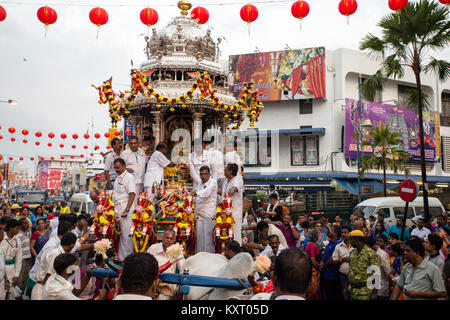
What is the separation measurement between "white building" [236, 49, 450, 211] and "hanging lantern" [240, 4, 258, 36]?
21.7m

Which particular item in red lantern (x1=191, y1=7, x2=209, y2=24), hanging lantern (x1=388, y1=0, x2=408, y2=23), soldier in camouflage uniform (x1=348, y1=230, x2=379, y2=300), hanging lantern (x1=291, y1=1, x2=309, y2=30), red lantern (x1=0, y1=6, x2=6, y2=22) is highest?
red lantern (x1=191, y1=7, x2=209, y2=24)

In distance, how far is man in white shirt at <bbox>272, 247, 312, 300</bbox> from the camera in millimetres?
2887

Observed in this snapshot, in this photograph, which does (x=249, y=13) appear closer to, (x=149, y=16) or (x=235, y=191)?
(x=149, y=16)

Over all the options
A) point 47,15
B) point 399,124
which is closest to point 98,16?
point 47,15

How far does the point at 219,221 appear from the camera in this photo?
7.33 m

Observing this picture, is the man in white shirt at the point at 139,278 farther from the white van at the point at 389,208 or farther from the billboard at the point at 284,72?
the billboard at the point at 284,72

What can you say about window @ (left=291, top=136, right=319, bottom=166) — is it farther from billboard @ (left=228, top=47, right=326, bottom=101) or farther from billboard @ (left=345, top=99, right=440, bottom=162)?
billboard @ (left=228, top=47, right=326, bottom=101)

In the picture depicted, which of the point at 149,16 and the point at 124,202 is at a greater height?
the point at 149,16

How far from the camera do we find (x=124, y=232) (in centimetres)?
730

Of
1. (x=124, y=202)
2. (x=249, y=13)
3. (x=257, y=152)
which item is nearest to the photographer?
(x=124, y=202)

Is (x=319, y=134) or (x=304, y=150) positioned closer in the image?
(x=319, y=134)

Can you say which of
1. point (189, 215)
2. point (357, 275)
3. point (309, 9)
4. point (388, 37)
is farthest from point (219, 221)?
point (388, 37)

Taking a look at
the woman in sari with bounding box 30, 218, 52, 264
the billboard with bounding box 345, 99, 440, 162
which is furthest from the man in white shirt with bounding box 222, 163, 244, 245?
the billboard with bounding box 345, 99, 440, 162

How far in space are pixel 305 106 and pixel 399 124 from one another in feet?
29.1
